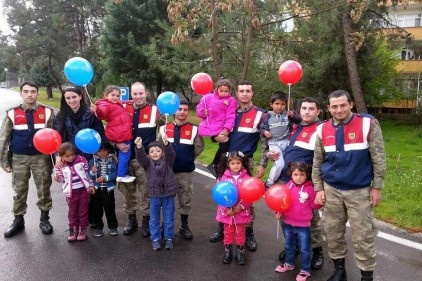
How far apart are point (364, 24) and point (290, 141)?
12.6 metres

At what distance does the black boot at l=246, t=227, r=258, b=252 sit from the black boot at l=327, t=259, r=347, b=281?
1056 millimetres

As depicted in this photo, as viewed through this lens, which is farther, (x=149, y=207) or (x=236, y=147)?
(x=149, y=207)

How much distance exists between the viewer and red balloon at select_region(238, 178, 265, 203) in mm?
3978

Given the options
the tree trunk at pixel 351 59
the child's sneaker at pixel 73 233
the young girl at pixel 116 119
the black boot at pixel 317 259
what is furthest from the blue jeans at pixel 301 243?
the tree trunk at pixel 351 59

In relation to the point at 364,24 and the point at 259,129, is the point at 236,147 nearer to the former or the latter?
the point at 259,129

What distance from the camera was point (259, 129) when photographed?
14.9ft

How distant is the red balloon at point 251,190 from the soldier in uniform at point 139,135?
1617 millimetres

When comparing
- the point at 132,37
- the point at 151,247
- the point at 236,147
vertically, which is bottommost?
the point at 151,247

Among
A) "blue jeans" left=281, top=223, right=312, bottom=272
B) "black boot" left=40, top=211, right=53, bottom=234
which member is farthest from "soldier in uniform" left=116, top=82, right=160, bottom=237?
"blue jeans" left=281, top=223, right=312, bottom=272

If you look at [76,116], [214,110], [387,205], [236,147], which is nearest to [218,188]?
[236,147]

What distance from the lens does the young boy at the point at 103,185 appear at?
16.0ft

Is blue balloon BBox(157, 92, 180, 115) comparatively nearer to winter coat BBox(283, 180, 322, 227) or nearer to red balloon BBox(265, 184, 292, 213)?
red balloon BBox(265, 184, 292, 213)

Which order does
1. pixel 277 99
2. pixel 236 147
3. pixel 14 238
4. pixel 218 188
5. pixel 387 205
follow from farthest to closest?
1. pixel 387 205
2. pixel 14 238
3. pixel 236 147
4. pixel 277 99
5. pixel 218 188

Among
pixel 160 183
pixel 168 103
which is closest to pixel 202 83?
pixel 168 103
